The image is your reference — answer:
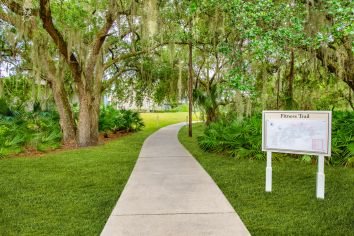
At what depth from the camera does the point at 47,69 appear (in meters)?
12.4

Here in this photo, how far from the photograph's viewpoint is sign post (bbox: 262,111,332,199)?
5.19 meters

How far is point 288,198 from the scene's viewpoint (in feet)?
17.3

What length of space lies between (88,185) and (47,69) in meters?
7.54

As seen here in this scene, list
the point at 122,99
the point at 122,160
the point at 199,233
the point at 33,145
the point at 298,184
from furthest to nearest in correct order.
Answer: the point at 122,99 < the point at 33,145 < the point at 122,160 < the point at 298,184 < the point at 199,233

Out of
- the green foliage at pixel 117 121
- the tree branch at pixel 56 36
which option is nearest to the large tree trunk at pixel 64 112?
the tree branch at pixel 56 36

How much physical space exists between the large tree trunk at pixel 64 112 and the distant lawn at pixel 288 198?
7299 mm

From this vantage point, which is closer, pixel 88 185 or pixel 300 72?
pixel 88 185

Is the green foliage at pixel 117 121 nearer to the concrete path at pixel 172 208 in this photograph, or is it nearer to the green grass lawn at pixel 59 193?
the green grass lawn at pixel 59 193

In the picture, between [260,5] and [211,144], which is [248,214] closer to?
[260,5]

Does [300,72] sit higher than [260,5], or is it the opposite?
[260,5]

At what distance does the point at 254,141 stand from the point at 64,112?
780 cm

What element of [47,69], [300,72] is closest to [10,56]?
[47,69]

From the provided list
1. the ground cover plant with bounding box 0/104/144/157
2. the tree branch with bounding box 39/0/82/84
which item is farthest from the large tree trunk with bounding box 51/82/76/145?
the tree branch with bounding box 39/0/82/84

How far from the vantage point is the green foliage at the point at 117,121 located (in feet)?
57.8
